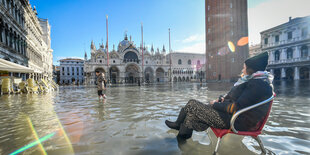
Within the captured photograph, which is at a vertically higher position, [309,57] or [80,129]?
[309,57]

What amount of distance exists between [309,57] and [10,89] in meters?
47.2

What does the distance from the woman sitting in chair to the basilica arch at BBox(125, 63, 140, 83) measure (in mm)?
49126

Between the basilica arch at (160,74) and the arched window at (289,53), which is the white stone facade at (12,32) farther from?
the arched window at (289,53)

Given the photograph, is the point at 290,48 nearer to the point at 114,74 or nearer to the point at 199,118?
the point at 199,118

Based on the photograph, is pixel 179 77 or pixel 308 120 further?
pixel 179 77

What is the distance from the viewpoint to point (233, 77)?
1281 inches

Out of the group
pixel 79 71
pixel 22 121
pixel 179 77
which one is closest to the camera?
pixel 22 121

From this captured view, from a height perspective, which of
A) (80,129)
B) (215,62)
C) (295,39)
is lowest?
(80,129)

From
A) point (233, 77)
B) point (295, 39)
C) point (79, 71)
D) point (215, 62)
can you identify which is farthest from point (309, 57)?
point (79, 71)

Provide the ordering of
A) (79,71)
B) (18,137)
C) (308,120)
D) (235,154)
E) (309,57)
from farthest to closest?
(79,71)
(309,57)
(308,120)
(18,137)
(235,154)

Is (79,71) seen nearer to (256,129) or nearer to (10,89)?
(10,89)

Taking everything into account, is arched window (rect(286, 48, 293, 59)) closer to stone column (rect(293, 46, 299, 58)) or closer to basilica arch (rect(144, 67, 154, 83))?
stone column (rect(293, 46, 299, 58))

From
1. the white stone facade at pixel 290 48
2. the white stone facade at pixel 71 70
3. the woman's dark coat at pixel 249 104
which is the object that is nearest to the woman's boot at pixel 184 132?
the woman's dark coat at pixel 249 104

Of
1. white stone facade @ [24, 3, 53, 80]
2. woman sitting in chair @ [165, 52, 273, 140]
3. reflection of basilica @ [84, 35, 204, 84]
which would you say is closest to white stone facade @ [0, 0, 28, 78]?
white stone facade @ [24, 3, 53, 80]
